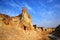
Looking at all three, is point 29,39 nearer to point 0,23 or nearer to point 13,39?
point 13,39

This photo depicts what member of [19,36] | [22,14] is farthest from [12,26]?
[22,14]

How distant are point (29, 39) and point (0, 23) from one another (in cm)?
868

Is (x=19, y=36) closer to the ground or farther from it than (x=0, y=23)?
closer to the ground

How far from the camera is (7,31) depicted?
26734 mm

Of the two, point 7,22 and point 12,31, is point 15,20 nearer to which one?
point 7,22

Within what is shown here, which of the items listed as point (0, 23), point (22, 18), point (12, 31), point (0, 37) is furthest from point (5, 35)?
point (22, 18)

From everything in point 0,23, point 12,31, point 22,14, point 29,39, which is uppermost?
point 22,14

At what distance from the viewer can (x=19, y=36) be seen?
2758cm

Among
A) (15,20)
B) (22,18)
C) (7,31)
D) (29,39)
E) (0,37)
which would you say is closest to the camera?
(0,37)

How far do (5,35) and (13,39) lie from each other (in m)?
2.06

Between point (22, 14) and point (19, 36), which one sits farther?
point (22, 14)

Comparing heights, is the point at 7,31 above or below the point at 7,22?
below

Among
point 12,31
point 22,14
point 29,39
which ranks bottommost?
point 29,39

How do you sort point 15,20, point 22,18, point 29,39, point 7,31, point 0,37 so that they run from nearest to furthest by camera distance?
point 0,37, point 7,31, point 29,39, point 15,20, point 22,18
